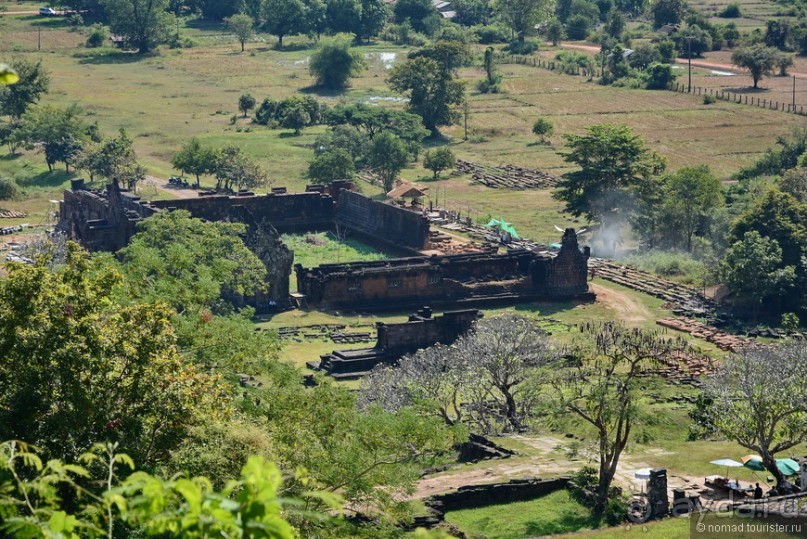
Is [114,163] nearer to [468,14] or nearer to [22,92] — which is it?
[22,92]

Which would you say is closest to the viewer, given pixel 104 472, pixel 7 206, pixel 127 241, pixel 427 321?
pixel 104 472

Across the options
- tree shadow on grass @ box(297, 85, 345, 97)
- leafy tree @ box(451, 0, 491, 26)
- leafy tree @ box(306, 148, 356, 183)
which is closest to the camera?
leafy tree @ box(306, 148, 356, 183)

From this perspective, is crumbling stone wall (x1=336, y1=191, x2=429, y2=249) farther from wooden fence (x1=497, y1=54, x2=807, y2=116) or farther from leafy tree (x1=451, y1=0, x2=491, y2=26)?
leafy tree (x1=451, y1=0, x2=491, y2=26)

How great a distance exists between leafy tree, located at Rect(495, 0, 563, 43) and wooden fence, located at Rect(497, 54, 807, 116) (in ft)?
34.5

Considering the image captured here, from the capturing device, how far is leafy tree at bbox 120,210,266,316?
4059cm

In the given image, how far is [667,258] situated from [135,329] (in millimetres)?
46038

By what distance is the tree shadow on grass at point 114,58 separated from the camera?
5000 inches

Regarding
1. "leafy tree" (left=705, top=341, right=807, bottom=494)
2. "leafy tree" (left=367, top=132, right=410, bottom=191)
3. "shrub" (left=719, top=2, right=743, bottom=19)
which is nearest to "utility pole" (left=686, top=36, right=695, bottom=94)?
"shrub" (left=719, top=2, right=743, bottom=19)

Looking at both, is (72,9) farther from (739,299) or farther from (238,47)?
(739,299)

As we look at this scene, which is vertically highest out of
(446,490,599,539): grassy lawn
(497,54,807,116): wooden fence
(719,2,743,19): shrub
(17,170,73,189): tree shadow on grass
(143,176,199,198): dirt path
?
(719,2,743,19): shrub

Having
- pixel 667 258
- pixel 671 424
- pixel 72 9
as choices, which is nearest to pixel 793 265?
pixel 667 258

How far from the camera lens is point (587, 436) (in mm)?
41625

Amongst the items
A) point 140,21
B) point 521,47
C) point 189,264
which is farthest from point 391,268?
point 521,47

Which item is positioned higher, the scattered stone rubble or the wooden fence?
the wooden fence
